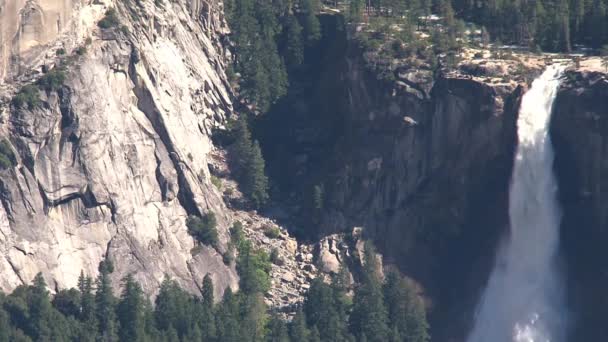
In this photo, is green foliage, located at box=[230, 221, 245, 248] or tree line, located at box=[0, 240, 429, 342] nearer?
tree line, located at box=[0, 240, 429, 342]

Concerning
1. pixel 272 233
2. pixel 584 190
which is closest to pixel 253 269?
pixel 272 233

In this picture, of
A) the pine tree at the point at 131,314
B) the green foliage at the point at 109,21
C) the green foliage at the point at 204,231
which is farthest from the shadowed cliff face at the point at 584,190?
the green foliage at the point at 109,21

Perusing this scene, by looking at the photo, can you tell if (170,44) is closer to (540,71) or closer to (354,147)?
(354,147)

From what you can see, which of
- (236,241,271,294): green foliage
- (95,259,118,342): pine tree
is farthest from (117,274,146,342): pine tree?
(236,241,271,294): green foliage

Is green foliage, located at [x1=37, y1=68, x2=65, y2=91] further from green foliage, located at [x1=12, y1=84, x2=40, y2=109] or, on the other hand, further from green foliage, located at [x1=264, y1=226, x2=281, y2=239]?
green foliage, located at [x1=264, y1=226, x2=281, y2=239]

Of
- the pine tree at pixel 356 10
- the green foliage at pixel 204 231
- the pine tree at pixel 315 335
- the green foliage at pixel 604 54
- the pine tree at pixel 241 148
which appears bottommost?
the pine tree at pixel 315 335

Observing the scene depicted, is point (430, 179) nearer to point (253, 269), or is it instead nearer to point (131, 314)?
point (253, 269)

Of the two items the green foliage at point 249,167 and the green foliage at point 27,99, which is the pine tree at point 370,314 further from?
the green foliage at point 27,99

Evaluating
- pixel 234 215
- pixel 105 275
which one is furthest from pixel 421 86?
pixel 105 275
